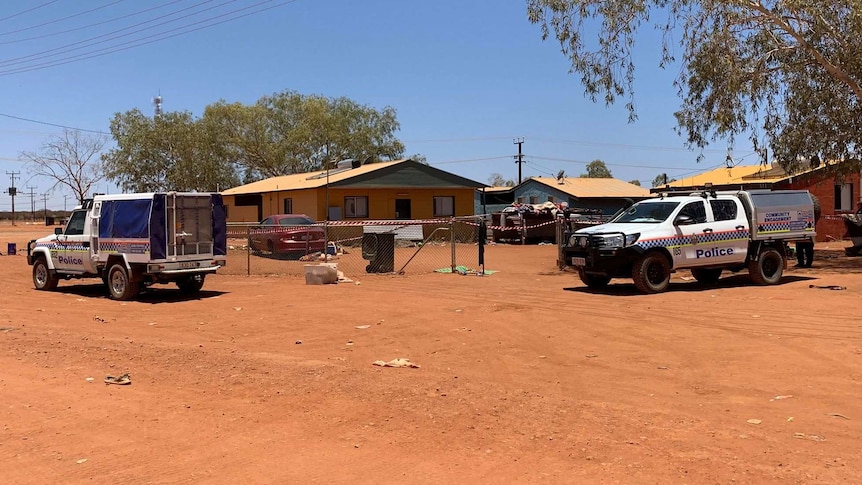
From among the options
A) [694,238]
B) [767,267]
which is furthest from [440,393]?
[767,267]

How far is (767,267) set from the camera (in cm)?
1544

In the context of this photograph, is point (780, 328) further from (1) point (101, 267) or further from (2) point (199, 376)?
(1) point (101, 267)

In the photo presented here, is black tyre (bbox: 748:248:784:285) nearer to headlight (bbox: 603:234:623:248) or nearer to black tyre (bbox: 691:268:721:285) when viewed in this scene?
black tyre (bbox: 691:268:721:285)

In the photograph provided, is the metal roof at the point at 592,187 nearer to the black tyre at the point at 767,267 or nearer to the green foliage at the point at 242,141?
the green foliage at the point at 242,141

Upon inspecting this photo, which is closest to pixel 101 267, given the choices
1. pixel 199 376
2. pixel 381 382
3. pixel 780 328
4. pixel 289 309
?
pixel 289 309

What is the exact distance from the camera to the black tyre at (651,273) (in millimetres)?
13594

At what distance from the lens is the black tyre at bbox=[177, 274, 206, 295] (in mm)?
15148

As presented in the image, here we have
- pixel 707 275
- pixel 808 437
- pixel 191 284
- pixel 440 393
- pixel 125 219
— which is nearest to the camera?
pixel 808 437

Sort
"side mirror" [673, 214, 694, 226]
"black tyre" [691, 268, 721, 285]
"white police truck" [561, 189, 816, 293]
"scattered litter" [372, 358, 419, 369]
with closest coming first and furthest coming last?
"scattered litter" [372, 358, 419, 369], "white police truck" [561, 189, 816, 293], "side mirror" [673, 214, 694, 226], "black tyre" [691, 268, 721, 285]

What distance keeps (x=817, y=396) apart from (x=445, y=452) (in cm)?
373

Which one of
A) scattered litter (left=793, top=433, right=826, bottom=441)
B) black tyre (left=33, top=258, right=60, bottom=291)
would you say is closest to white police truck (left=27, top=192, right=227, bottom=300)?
black tyre (left=33, top=258, right=60, bottom=291)

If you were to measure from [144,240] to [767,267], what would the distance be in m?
13.2

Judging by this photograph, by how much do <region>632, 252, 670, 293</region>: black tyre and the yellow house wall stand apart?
866 inches

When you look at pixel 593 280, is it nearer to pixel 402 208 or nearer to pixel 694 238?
pixel 694 238
